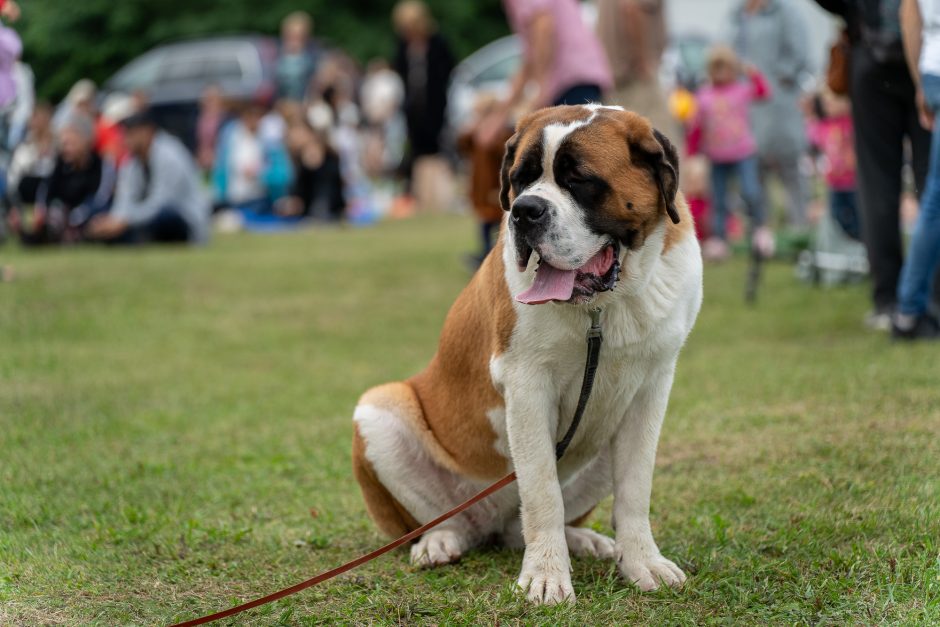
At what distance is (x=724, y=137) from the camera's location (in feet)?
38.0

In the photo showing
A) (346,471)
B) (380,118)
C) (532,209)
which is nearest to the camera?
(532,209)

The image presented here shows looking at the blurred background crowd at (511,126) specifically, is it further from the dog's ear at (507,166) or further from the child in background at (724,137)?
A: the dog's ear at (507,166)

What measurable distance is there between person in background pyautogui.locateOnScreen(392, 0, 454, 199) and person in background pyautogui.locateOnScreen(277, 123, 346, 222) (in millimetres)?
1530

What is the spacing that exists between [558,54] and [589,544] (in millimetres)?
5495

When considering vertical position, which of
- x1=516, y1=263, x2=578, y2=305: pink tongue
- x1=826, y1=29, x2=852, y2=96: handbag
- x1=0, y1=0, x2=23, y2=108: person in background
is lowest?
x1=516, y1=263, x2=578, y2=305: pink tongue

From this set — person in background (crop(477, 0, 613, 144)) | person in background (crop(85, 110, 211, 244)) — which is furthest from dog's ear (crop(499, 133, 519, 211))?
person in background (crop(85, 110, 211, 244))

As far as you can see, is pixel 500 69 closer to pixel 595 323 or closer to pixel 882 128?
pixel 882 128

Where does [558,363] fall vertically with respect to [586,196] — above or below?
below

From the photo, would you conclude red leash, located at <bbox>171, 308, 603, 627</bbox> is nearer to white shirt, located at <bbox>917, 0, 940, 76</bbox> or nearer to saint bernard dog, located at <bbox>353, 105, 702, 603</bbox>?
saint bernard dog, located at <bbox>353, 105, 702, 603</bbox>

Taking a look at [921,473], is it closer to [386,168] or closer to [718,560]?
[718,560]

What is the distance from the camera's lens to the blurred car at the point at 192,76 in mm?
23359

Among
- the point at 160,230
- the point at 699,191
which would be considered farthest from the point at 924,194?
the point at 160,230

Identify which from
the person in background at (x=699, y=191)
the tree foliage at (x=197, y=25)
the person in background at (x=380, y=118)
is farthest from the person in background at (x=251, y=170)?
the tree foliage at (x=197, y=25)

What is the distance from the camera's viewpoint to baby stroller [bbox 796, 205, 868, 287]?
378 inches
